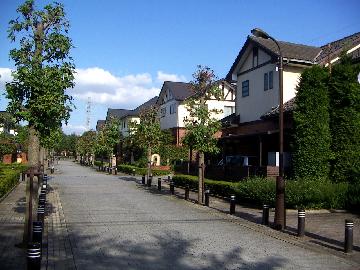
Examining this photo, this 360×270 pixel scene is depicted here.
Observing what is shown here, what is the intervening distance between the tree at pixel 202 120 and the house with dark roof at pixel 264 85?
13.1ft

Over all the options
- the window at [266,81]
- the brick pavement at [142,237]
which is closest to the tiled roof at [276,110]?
the window at [266,81]

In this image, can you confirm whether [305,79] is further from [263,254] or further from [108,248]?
[108,248]

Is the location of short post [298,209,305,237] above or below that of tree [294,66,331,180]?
below

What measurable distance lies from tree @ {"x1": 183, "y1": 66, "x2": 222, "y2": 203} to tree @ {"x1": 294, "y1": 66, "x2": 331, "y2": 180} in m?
3.88

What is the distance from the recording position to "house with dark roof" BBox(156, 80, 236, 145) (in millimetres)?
48688

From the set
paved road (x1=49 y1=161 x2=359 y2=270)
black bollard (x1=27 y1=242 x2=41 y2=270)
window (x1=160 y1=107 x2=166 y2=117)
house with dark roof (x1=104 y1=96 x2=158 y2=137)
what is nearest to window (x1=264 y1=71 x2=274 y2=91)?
paved road (x1=49 y1=161 x2=359 y2=270)

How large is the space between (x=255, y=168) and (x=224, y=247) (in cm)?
1137

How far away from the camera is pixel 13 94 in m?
10.9

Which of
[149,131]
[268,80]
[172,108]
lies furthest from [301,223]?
[172,108]

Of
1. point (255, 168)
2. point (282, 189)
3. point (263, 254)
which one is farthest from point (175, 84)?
point (263, 254)

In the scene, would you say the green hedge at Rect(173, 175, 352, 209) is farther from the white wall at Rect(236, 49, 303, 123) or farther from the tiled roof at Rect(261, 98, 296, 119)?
the white wall at Rect(236, 49, 303, 123)

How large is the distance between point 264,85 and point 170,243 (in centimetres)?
1786

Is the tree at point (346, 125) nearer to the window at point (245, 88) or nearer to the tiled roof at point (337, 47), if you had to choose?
the tiled roof at point (337, 47)

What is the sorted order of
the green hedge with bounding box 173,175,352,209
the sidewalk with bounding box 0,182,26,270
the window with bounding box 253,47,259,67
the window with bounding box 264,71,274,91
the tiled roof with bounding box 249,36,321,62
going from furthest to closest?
the window with bounding box 253,47,259,67 < the window with bounding box 264,71,274,91 < the tiled roof with bounding box 249,36,321,62 < the green hedge with bounding box 173,175,352,209 < the sidewalk with bounding box 0,182,26,270
